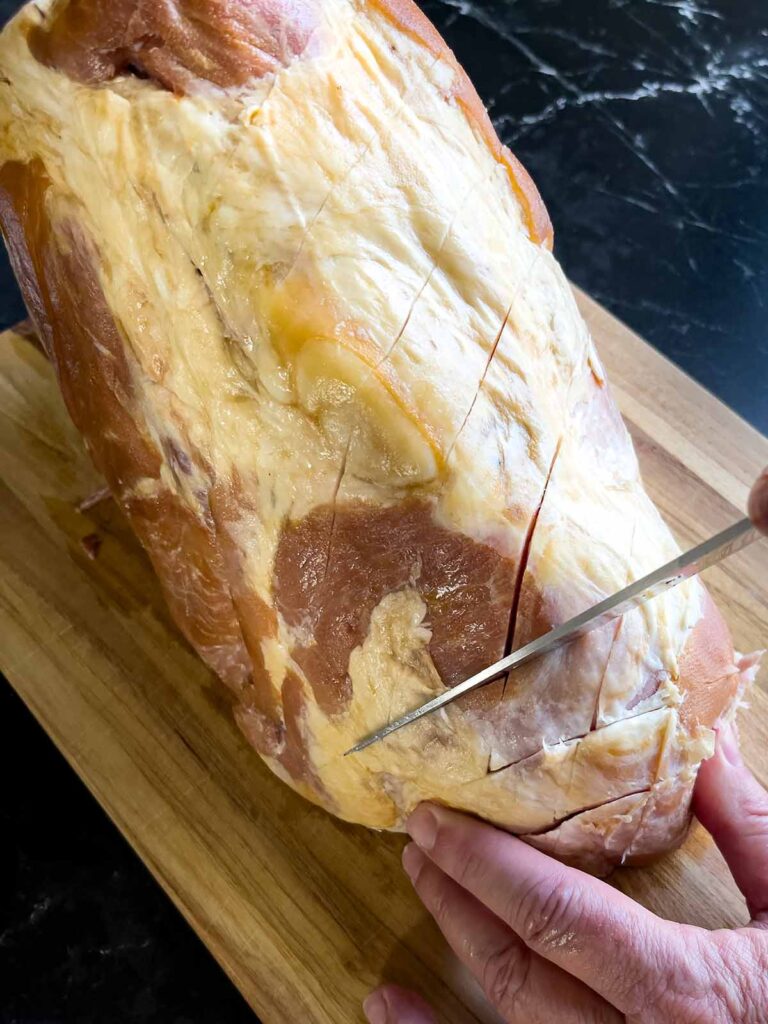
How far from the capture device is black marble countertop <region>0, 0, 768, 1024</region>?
1769 millimetres

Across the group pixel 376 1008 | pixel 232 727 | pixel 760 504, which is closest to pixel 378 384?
pixel 760 504

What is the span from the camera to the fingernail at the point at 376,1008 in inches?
60.4

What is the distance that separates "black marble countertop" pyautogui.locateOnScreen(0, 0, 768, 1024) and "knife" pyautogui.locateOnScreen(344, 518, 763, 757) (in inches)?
30.3

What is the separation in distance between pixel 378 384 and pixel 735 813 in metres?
0.97

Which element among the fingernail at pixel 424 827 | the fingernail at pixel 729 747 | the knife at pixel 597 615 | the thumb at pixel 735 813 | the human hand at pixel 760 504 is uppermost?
the human hand at pixel 760 504

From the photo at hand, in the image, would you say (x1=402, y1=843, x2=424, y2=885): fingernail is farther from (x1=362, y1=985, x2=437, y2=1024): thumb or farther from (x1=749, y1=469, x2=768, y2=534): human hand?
(x1=749, y1=469, x2=768, y2=534): human hand

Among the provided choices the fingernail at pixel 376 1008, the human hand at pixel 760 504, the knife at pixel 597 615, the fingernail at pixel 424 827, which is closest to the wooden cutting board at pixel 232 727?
the fingernail at pixel 376 1008

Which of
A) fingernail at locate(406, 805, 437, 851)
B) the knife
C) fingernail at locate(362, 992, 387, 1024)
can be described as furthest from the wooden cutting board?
the knife

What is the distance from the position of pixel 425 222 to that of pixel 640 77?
86.5 inches

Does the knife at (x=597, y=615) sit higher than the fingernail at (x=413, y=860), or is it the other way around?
the knife at (x=597, y=615)

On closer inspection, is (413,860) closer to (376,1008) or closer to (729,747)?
(376,1008)

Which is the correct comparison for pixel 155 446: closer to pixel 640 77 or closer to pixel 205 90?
pixel 205 90

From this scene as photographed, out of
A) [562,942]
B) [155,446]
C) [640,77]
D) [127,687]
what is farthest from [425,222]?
[640,77]

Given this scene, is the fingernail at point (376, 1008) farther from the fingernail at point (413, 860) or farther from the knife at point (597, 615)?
the knife at point (597, 615)
